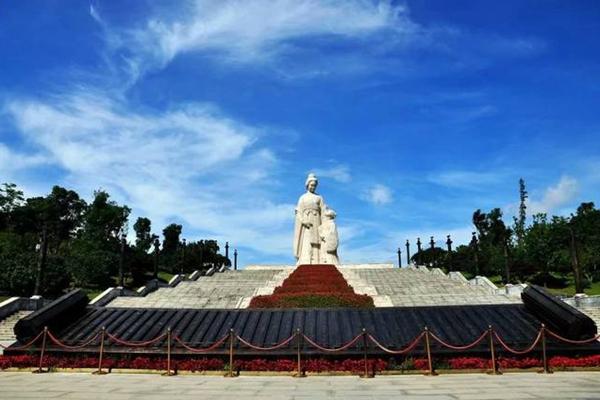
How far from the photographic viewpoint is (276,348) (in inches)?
419

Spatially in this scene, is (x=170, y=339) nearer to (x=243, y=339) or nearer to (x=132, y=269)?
(x=243, y=339)

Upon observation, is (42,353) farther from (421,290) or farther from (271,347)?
(421,290)

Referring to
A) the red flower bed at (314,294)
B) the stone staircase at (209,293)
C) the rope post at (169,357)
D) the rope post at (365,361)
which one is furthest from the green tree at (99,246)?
the rope post at (365,361)

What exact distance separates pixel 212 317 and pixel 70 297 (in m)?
3.98

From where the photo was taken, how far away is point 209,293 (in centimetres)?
2652

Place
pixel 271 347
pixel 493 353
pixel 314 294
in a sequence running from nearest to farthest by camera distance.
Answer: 1. pixel 493 353
2. pixel 271 347
3. pixel 314 294

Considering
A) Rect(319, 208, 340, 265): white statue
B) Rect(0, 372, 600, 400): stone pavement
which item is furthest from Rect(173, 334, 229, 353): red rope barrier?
Rect(319, 208, 340, 265): white statue

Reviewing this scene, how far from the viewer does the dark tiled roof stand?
1098 centimetres

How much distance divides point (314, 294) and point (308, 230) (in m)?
16.0

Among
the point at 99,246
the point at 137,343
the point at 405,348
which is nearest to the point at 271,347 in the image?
the point at 405,348

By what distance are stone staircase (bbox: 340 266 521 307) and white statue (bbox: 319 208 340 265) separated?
10.3ft

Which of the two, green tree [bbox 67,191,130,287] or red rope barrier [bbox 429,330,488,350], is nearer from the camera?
red rope barrier [bbox 429,330,488,350]

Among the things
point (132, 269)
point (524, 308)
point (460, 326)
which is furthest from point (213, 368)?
point (132, 269)

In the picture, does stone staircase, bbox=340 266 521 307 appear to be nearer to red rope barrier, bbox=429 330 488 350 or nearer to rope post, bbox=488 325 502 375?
red rope barrier, bbox=429 330 488 350
